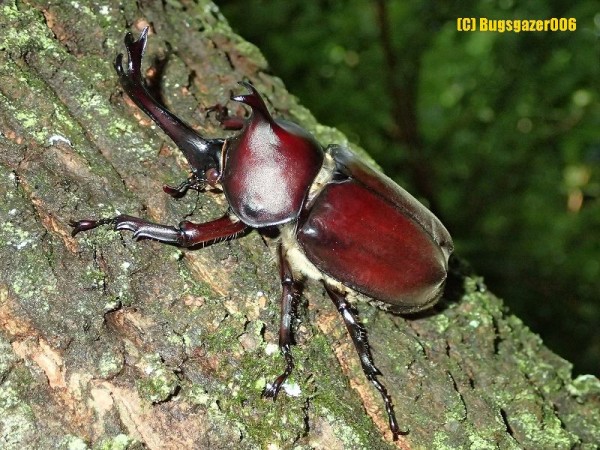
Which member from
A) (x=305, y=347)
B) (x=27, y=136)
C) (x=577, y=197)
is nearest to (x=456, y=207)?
(x=577, y=197)

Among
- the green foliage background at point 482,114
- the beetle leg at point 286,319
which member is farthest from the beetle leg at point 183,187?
the green foliage background at point 482,114

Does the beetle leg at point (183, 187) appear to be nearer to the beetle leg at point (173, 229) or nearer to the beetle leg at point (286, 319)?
the beetle leg at point (173, 229)

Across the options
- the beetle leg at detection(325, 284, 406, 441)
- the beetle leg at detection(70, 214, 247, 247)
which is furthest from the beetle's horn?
the beetle leg at detection(325, 284, 406, 441)

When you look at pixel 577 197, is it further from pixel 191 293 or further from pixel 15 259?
pixel 15 259

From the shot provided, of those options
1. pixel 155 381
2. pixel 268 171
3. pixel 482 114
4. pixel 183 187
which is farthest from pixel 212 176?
pixel 482 114

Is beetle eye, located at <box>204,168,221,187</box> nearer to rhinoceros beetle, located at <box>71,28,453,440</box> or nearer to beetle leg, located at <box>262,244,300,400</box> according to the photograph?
rhinoceros beetle, located at <box>71,28,453,440</box>

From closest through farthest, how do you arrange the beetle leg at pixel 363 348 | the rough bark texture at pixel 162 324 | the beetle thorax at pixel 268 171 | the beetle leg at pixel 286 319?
the rough bark texture at pixel 162 324 → the beetle leg at pixel 286 319 → the beetle leg at pixel 363 348 → the beetle thorax at pixel 268 171
